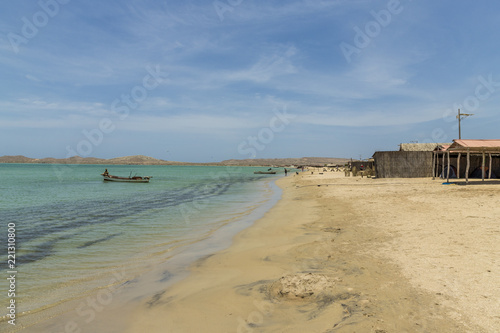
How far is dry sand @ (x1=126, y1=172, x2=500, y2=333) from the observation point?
13.1 feet

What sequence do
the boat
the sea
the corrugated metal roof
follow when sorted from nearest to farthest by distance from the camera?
1. the sea
2. the corrugated metal roof
3. the boat

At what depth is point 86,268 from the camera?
743 cm

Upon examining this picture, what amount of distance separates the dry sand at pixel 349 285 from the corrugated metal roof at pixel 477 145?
649 inches

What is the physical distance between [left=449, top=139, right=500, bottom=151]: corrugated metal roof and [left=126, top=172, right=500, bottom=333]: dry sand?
16.5m

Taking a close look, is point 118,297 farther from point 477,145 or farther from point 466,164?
point 466,164

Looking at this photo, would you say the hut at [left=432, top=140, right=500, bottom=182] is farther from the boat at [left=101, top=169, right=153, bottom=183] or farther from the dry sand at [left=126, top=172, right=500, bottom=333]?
the boat at [left=101, top=169, right=153, bottom=183]

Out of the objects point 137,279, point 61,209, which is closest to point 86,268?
point 137,279

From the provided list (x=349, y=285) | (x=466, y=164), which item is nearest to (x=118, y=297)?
(x=349, y=285)

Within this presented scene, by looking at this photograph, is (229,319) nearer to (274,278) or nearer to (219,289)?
(219,289)

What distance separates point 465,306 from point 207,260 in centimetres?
552

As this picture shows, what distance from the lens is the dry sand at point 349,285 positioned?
13.1ft

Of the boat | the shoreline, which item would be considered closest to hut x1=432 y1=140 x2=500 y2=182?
the shoreline

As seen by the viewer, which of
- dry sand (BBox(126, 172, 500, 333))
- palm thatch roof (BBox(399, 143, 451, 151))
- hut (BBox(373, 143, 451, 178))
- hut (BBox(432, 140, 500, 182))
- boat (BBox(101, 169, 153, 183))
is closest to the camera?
dry sand (BBox(126, 172, 500, 333))

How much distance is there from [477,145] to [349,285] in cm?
2539
